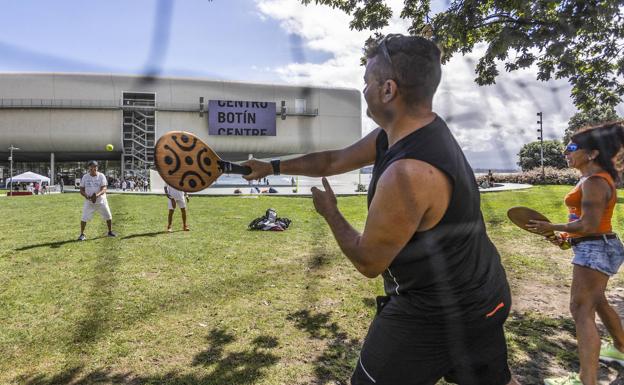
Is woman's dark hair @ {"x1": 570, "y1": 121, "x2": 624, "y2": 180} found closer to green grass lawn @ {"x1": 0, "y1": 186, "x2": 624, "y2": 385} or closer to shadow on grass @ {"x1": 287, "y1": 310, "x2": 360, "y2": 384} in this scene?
green grass lawn @ {"x1": 0, "y1": 186, "x2": 624, "y2": 385}

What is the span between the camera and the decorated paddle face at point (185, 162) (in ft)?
6.68

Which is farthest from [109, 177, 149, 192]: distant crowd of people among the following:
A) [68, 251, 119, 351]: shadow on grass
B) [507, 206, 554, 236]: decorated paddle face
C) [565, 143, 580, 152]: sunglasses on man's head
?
[565, 143, 580, 152]: sunglasses on man's head

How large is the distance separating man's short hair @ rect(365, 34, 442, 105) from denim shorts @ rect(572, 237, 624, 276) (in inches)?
84.3

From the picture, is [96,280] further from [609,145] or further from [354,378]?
[609,145]

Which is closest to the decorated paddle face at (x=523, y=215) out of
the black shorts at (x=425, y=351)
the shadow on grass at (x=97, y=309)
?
the black shorts at (x=425, y=351)

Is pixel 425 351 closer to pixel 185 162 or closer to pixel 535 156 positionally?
pixel 185 162

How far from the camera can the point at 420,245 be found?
152 centimetres

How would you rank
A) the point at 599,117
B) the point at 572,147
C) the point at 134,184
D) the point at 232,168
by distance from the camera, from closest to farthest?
the point at 232,168 → the point at 572,147 → the point at 599,117 → the point at 134,184

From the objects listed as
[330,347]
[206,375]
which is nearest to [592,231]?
[330,347]

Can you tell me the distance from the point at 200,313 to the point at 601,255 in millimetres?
3890

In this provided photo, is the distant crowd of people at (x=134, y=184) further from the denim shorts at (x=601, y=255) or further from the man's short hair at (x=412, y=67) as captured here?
the man's short hair at (x=412, y=67)

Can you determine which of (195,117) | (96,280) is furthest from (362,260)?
(195,117)

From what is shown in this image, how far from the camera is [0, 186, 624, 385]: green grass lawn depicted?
11.0 ft

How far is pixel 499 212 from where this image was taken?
47.6 feet
